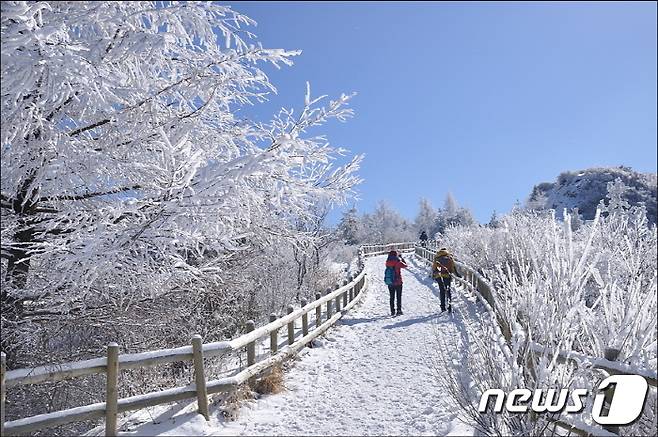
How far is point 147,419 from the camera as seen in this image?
19.1 feet

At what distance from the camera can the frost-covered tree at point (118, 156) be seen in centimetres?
438

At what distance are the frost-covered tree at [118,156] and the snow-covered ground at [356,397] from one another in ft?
6.33

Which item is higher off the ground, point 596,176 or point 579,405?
point 596,176

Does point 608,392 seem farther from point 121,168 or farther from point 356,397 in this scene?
point 121,168

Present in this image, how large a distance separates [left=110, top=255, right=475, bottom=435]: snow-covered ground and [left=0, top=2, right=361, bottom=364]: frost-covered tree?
76.0 inches

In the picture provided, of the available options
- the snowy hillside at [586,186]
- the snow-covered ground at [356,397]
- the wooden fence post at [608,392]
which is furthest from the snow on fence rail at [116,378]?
the snowy hillside at [586,186]

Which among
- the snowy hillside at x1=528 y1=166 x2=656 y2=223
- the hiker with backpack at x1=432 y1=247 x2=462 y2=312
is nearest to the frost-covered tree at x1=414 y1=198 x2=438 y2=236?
the snowy hillside at x1=528 y1=166 x2=656 y2=223

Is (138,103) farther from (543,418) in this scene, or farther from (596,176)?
(596,176)

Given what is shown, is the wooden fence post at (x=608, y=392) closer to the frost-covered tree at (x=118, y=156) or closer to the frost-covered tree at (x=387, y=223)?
the frost-covered tree at (x=118, y=156)

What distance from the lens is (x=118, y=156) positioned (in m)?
5.26

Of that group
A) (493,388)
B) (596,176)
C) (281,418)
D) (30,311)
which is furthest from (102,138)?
(596,176)

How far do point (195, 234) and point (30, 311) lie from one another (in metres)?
2.67

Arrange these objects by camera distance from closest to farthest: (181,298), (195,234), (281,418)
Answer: (195,234) < (281,418) < (181,298)

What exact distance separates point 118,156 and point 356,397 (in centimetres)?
474
